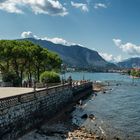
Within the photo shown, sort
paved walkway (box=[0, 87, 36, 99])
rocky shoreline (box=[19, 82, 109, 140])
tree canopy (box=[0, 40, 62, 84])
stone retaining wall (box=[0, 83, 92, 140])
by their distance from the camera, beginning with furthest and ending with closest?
tree canopy (box=[0, 40, 62, 84])
paved walkway (box=[0, 87, 36, 99])
rocky shoreline (box=[19, 82, 109, 140])
stone retaining wall (box=[0, 83, 92, 140])

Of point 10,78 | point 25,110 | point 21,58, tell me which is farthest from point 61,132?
point 21,58

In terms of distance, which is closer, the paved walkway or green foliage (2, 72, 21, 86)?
the paved walkway

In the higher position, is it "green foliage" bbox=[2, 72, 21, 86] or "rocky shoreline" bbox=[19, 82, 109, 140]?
"green foliage" bbox=[2, 72, 21, 86]

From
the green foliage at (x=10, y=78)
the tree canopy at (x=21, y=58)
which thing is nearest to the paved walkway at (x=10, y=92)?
the green foliage at (x=10, y=78)

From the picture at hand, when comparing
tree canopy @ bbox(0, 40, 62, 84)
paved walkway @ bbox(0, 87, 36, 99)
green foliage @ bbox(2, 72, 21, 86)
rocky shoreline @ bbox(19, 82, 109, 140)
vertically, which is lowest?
rocky shoreline @ bbox(19, 82, 109, 140)

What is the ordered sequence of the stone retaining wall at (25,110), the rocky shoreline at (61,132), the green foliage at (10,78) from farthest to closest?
the green foliage at (10,78) < the rocky shoreline at (61,132) < the stone retaining wall at (25,110)

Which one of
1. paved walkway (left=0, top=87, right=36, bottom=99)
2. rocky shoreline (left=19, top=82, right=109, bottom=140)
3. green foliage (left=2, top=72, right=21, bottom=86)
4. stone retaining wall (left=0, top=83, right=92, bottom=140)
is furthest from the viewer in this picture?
green foliage (left=2, top=72, right=21, bottom=86)

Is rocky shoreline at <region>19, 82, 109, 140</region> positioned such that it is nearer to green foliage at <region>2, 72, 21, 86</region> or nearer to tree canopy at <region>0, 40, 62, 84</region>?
green foliage at <region>2, 72, 21, 86</region>

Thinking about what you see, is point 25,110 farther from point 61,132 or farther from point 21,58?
point 21,58

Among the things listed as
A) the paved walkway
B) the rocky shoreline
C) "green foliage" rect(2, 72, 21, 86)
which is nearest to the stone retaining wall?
the rocky shoreline

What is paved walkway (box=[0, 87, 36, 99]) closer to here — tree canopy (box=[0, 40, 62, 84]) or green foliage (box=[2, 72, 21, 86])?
green foliage (box=[2, 72, 21, 86])

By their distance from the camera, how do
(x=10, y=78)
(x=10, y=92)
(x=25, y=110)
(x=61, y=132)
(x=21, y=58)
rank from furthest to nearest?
(x=21, y=58), (x=10, y=78), (x=10, y=92), (x=61, y=132), (x=25, y=110)

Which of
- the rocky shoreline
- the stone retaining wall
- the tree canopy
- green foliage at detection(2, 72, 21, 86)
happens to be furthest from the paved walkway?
the tree canopy

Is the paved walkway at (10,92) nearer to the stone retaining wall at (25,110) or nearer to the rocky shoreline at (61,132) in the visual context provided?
the stone retaining wall at (25,110)
